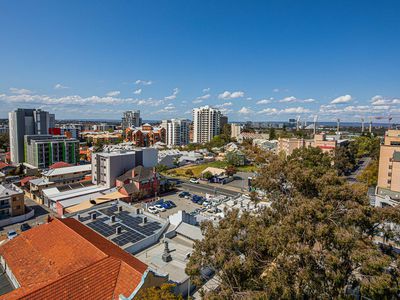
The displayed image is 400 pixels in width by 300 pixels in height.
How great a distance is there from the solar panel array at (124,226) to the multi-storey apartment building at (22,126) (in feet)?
149

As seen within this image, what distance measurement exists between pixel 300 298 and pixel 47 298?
9604mm

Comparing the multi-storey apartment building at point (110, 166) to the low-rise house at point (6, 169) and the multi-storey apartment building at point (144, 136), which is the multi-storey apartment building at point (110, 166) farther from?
the multi-storey apartment building at point (144, 136)

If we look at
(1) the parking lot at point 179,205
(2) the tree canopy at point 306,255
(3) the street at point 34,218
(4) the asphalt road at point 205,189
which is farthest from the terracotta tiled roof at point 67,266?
(4) the asphalt road at point 205,189

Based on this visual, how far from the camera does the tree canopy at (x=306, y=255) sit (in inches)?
327

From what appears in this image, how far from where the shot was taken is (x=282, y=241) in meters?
9.22

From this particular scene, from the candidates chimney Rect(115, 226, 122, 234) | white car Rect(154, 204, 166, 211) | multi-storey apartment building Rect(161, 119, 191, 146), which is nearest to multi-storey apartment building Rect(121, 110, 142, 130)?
multi-storey apartment building Rect(161, 119, 191, 146)

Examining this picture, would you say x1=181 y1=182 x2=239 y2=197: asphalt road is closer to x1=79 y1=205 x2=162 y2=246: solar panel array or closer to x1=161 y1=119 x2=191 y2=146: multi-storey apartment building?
x1=79 y1=205 x2=162 y2=246: solar panel array

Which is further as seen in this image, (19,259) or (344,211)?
(19,259)

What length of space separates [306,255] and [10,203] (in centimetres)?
3139

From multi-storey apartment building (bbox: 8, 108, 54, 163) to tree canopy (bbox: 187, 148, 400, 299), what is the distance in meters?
58.8

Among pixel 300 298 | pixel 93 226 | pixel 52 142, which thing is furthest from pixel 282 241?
pixel 52 142

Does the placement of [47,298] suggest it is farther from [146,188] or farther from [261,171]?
[146,188]

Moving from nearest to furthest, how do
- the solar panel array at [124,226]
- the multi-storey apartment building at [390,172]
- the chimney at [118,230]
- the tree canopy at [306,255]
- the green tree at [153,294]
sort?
the tree canopy at [306,255]
the green tree at [153,294]
the solar panel array at [124,226]
the chimney at [118,230]
the multi-storey apartment building at [390,172]

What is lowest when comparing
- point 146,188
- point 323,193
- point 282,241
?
point 146,188
